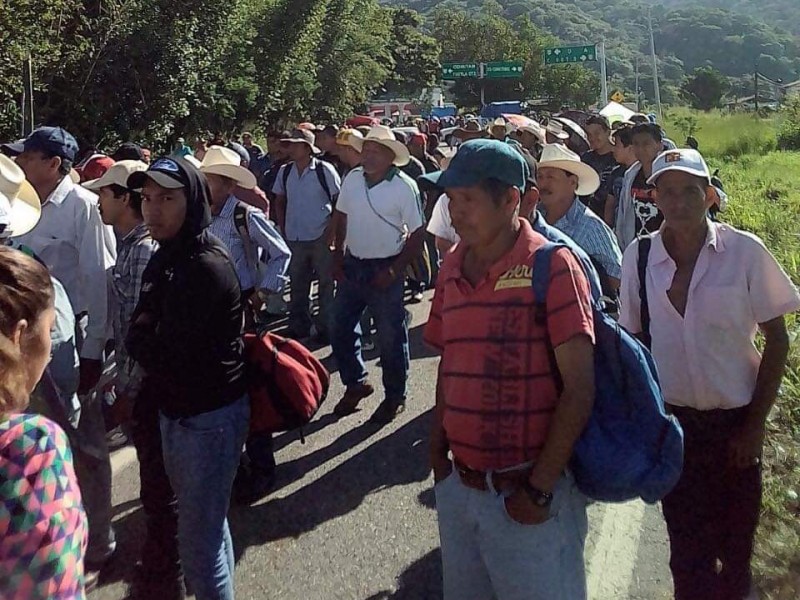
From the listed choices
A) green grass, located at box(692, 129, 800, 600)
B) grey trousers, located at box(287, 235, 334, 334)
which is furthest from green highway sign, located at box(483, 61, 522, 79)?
grey trousers, located at box(287, 235, 334, 334)

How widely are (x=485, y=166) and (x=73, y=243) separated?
7.40ft

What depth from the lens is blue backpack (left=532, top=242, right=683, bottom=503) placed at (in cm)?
218

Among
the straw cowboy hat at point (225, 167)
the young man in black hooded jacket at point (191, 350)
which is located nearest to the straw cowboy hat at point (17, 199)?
the young man in black hooded jacket at point (191, 350)

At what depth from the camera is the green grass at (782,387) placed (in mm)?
3621

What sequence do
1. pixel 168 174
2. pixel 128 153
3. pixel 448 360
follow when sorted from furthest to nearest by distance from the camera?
1. pixel 128 153
2. pixel 168 174
3. pixel 448 360

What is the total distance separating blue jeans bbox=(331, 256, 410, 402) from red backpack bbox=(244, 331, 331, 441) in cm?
202

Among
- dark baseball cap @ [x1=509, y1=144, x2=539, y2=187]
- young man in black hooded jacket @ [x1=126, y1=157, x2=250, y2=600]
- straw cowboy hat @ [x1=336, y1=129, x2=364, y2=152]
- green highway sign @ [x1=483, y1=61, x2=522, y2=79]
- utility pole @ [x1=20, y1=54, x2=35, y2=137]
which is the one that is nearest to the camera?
dark baseball cap @ [x1=509, y1=144, x2=539, y2=187]

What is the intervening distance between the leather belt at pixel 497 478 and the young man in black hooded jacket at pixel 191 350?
3.29ft

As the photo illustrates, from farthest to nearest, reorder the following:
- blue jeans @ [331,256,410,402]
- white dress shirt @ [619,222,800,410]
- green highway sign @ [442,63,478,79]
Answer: green highway sign @ [442,63,478,79]
blue jeans @ [331,256,410,402]
white dress shirt @ [619,222,800,410]

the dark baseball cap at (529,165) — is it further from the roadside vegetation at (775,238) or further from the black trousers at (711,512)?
the black trousers at (711,512)

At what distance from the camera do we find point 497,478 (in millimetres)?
2230

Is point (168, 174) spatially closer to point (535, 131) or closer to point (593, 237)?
point (593, 237)

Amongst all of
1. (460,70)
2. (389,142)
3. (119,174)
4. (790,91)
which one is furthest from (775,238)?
(460,70)

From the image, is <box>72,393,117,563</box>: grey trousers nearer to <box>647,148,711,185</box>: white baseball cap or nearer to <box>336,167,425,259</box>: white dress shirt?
<box>336,167,425,259</box>: white dress shirt
